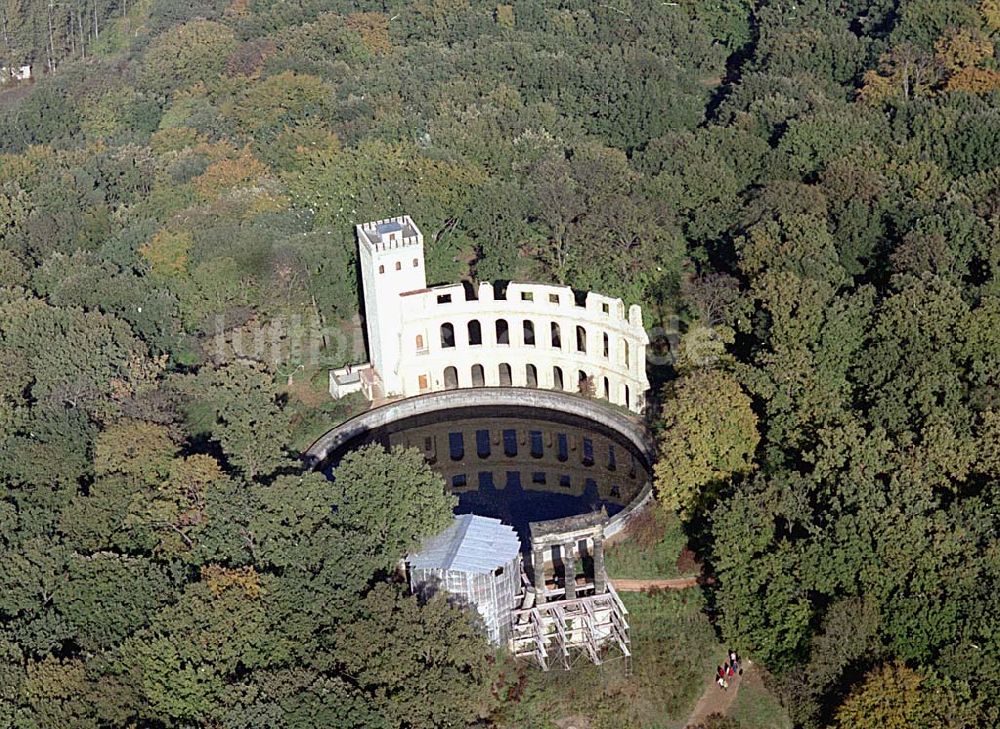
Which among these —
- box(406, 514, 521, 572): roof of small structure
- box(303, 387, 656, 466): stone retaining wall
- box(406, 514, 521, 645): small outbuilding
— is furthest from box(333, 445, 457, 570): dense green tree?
box(303, 387, 656, 466): stone retaining wall

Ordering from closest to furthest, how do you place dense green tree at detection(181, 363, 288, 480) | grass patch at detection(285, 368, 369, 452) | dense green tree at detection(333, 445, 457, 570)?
dense green tree at detection(333, 445, 457, 570) → dense green tree at detection(181, 363, 288, 480) → grass patch at detection(285, 368, 369, 452)

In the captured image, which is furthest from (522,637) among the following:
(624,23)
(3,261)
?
(624,23)

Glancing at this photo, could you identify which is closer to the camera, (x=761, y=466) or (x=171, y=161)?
(x=761, y=466)

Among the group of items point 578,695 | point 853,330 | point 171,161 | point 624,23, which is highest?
point 624,23

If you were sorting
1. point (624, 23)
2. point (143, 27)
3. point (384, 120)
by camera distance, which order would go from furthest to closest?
point (143, 27)
point (624, 23)
point (384, 120)

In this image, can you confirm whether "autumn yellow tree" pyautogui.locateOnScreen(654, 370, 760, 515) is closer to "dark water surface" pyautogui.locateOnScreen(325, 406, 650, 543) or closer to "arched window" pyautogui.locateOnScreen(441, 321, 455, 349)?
"dark water surface" pyautogui.locateOnScreen(325, 406, 650, 543)

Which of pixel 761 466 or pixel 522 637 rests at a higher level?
pixel 761 466

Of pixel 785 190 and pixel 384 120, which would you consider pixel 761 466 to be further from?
pixel 384 120
